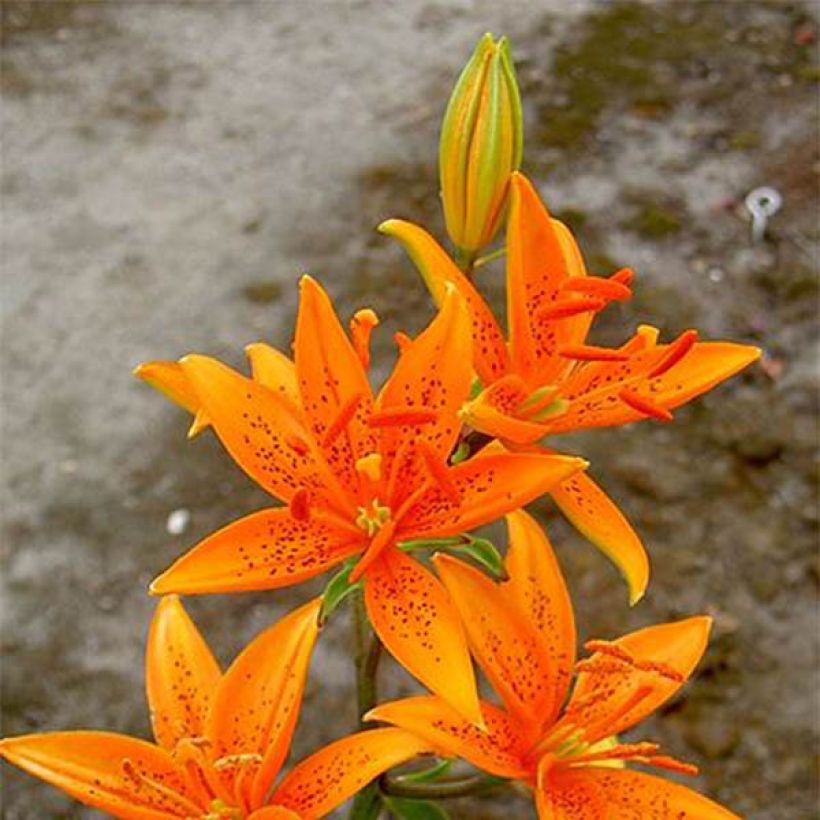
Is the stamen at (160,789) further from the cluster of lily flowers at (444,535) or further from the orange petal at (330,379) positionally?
the orange petal at (330,379)

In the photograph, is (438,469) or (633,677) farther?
(633,677)

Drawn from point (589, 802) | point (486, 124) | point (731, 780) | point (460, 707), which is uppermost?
point (486, 124)

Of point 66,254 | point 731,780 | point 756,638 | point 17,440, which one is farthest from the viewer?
point 66,254

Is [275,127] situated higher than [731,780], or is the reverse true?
[275,127]

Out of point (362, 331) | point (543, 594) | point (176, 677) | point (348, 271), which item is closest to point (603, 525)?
point (543, 594)

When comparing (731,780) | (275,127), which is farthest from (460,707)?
(275,127)

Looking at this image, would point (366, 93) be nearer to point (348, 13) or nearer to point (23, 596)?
point (348, 13)

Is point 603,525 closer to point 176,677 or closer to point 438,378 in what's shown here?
point 438,378
